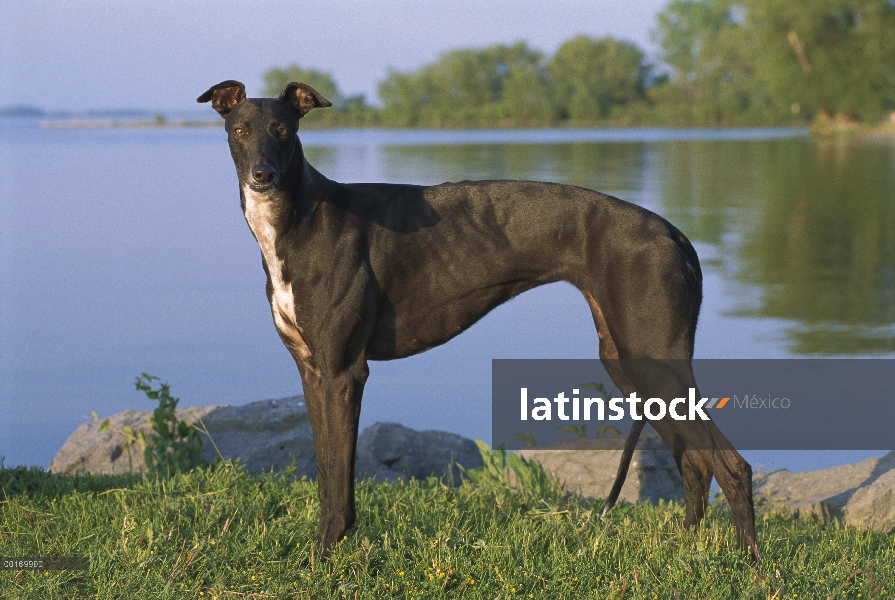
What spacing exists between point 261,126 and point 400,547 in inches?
71.4

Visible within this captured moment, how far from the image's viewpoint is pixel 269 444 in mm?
6879

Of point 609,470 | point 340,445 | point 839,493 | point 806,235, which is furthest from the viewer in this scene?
point 806,235

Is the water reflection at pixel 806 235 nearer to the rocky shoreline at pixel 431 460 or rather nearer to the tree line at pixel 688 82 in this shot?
the rocky shoreline at pixel 431 460

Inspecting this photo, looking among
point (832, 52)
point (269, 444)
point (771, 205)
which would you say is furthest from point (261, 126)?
point (832, 52)

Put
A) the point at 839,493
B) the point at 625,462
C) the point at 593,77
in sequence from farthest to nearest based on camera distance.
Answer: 1. the point at 593,77
2. the point at 839,493
3. the point at 625,462

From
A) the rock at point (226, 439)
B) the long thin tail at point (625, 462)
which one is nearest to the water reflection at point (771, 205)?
the long thin tail at point (625, 462)

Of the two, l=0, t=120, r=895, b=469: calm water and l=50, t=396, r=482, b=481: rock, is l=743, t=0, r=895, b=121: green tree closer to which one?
l=0, t=120, r=895, b=469: calm water

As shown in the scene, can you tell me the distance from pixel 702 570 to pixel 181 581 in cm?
204

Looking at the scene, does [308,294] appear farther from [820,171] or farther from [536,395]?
[820,171]

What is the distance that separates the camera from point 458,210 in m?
4.78

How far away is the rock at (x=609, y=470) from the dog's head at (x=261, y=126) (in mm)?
2645

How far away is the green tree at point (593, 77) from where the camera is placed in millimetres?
62250

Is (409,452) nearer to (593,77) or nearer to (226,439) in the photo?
(226,439)

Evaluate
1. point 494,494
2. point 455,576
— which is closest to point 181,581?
point 455,576
